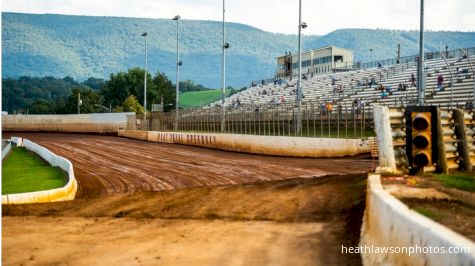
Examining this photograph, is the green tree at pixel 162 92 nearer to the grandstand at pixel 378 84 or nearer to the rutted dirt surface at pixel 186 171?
the grandstand at pixel 378 84

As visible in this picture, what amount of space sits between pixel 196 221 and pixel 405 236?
834 centimetres

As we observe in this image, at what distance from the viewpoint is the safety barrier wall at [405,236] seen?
427cm

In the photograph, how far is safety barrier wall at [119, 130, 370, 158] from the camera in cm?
2997

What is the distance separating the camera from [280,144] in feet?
113

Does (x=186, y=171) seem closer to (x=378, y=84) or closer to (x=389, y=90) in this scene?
(x=389, y=90)

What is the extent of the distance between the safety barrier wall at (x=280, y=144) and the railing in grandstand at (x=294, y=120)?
1.65ft

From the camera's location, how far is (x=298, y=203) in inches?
599

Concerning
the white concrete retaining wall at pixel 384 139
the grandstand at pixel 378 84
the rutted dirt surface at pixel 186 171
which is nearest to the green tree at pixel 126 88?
the grandstand at pixel 378 84

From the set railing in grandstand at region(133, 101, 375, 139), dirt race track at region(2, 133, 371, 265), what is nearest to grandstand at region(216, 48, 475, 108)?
railing in grandstand at region(133, 101, 375, 139)

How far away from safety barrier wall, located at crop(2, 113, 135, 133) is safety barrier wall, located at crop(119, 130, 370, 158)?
92.5 feet

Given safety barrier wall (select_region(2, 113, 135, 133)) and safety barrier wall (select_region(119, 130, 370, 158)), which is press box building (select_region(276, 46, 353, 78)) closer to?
safety barrier wall (select_region(2, 113, 135, 133))

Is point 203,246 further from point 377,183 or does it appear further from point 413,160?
point 413,160

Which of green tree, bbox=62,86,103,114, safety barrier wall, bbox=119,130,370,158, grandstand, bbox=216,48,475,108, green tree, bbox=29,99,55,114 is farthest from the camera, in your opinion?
green tree, bbox=29,99,55,114

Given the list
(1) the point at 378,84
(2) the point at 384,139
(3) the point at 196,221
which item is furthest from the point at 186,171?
(1) the point at 378,84
